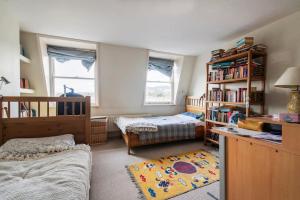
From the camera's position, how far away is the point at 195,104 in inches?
162

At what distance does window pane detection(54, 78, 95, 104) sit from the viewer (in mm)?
3418

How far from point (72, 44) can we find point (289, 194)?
3.97m

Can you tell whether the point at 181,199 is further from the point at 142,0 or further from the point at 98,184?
the point at 142,0

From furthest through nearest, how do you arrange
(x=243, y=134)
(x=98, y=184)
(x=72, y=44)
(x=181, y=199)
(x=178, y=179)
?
(x=72, y=44)
(x=178, y=179)
(x=98, y=184)
(x=181, y=199)
(x=243, y=134)

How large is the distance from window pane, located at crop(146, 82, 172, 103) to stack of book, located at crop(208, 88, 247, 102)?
59.3 inches

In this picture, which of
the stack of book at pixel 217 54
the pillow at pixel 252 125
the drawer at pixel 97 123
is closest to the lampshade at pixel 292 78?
the pillow at pixel 252 125

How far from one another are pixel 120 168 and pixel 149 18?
230 cm

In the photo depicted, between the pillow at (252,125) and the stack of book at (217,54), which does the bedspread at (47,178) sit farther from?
the stack of book at (217,54)

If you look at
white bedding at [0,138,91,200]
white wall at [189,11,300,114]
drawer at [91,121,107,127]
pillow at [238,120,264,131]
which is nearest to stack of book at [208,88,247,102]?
white wall at [189,11,300,114]

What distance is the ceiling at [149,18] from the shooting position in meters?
1.91

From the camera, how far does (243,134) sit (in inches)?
48.3

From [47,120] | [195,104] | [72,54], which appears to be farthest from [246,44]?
[72,54]

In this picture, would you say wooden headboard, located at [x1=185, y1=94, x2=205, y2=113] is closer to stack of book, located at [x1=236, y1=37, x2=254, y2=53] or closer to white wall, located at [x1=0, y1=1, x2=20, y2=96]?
stack of book, located at [x1=236, y1=37, x2=254, y2=53]

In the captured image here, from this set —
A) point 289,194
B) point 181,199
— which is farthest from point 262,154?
point 181,199
